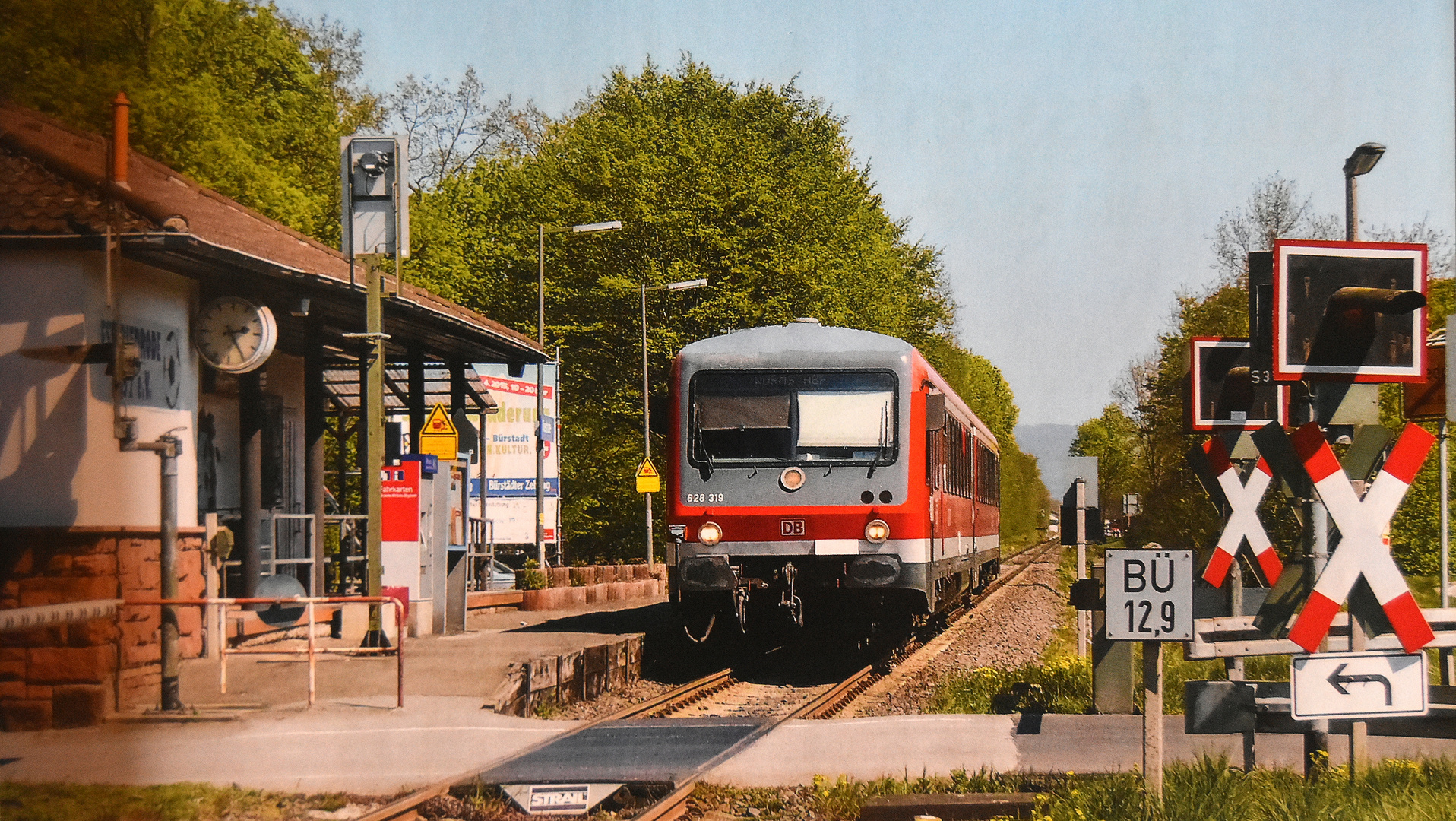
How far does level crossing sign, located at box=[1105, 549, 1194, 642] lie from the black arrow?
24.0 inches

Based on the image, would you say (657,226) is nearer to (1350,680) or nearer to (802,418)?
(802,418)

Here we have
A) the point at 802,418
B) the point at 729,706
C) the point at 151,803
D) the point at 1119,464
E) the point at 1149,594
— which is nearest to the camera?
the point at 1149,594

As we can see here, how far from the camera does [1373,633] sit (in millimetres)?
6859

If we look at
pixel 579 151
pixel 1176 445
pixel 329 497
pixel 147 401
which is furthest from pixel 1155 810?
pixel 579 151

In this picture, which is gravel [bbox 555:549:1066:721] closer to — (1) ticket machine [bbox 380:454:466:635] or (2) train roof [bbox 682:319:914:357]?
(1) ticket machine [bbox 380:454:466:635]

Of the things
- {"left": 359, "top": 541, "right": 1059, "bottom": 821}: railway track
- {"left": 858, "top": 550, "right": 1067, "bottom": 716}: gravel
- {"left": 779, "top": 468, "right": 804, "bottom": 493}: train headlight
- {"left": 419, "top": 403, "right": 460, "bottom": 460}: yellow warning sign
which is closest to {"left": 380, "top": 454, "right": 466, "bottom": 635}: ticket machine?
{"left": 419, "top": 403, "right": 460, "bottom": 460}: yellow warning sign

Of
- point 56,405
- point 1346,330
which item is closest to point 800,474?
point 56,405

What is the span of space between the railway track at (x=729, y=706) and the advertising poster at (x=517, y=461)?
16.2m

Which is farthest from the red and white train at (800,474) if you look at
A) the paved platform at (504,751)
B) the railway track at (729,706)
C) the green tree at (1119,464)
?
the green tree at (1119,464)

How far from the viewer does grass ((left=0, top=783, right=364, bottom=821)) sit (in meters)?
7.25

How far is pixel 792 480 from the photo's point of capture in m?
14.0

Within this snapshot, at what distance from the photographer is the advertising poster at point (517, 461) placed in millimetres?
33344

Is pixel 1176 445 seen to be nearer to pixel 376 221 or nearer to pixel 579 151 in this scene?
pixel 579 151

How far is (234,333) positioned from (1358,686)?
32.9ft
